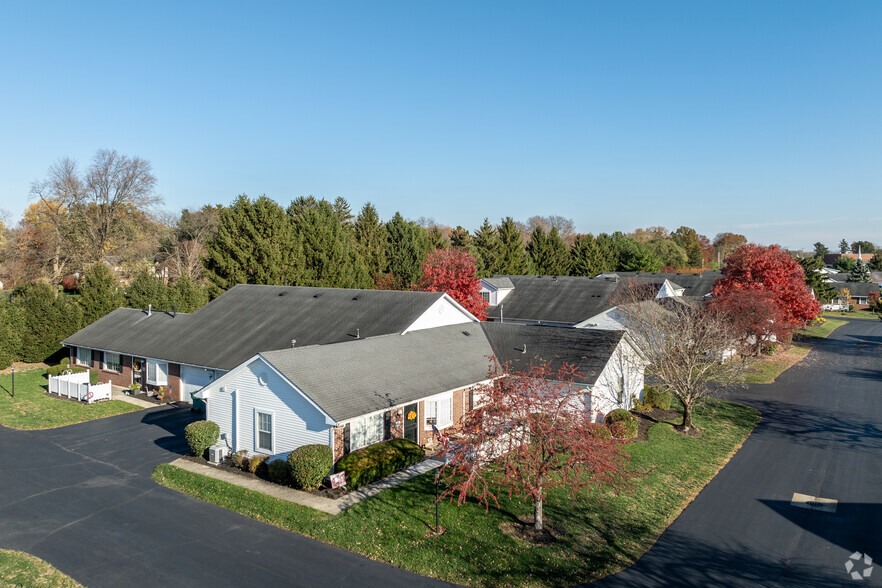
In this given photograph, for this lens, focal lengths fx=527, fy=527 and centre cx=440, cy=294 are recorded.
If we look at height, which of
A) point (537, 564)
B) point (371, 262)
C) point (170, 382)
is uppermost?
point (371, 262)

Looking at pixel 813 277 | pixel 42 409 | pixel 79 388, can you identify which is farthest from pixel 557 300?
pixel 42 409

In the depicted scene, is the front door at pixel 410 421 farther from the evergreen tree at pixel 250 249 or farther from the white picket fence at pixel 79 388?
the evergreen tree at pixel 250 249

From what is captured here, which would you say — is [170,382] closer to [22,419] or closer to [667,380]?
[22,419]

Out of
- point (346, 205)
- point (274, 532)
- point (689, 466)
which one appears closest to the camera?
point (274, 532)

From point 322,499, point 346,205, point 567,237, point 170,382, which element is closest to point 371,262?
point 346,205

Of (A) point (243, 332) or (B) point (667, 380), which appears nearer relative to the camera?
(B) point (667, 380)

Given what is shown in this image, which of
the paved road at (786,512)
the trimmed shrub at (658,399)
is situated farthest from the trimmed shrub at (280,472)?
the trimmed shrub at (658,399)
